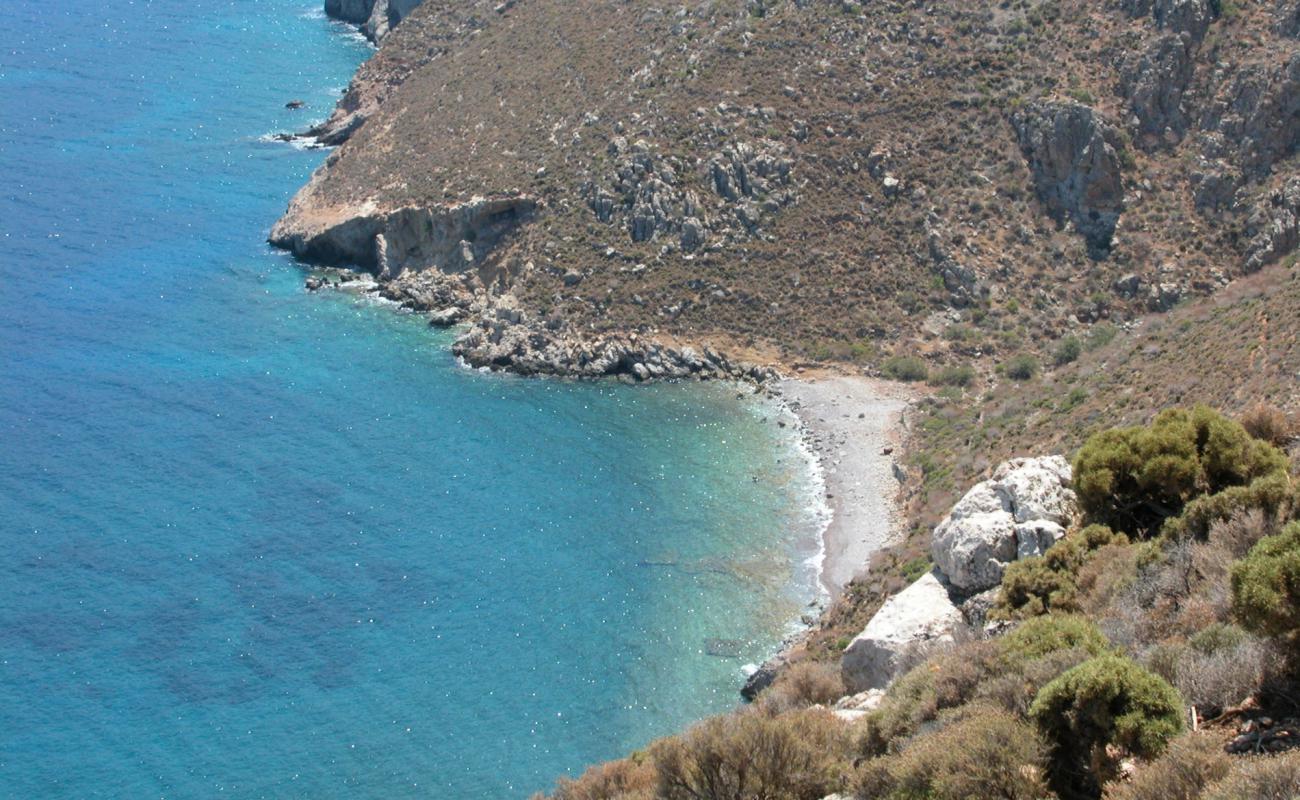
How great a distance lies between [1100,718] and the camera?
20.9 meters

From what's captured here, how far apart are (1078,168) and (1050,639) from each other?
54425 millimetres

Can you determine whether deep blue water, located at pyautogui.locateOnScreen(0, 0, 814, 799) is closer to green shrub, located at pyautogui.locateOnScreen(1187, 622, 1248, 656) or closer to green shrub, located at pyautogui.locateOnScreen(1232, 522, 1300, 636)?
green shrub, located at pyautogui.locateOnScreen(1187, 622, 1248, 656)

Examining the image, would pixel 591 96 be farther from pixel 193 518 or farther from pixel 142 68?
pixel 142 68

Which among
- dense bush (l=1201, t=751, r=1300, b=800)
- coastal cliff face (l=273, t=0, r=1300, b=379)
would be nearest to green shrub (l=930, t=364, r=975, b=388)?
coastal cliff face (l=273, t=0, r=1300, b=379)

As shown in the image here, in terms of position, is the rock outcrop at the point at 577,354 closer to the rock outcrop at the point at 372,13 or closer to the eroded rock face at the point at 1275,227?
the eroded rock face at the point at 1275,227

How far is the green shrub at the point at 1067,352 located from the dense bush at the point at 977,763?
4792 centimetres

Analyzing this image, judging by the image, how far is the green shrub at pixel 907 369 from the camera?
7119 centimetres

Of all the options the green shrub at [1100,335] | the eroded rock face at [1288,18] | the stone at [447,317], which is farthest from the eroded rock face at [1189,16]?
the stone at [447,317]

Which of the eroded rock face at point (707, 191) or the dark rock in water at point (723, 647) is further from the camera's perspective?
the eroded rock face at point (707, 191)

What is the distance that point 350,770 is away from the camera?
47.1 metres

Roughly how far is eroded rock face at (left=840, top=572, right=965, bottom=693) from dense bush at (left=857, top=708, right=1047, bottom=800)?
37.8ft

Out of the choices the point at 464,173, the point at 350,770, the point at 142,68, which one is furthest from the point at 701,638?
the point at 142,68

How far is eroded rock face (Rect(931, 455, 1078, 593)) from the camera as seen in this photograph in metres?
36.4

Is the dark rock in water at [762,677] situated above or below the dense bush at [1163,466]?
below
